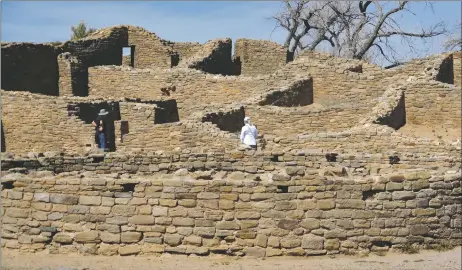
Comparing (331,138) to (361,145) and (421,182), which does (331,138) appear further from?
(421,182)

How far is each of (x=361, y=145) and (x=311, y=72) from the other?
6.71 meters

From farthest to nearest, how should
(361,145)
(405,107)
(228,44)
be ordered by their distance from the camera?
(228,44)
(405,107)
(361,145)

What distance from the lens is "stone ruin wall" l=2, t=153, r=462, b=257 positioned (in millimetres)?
8172

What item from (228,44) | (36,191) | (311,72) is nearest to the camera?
(36,191)

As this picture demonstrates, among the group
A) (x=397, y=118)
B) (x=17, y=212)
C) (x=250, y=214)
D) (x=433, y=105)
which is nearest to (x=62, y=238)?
(x=17, y=212)

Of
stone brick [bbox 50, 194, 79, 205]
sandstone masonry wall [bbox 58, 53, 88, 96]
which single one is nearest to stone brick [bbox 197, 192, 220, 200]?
stone brick [bbox 50, 194, 79, 205]

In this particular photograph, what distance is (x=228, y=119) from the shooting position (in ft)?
54.5

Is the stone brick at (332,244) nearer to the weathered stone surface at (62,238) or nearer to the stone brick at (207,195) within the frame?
the stone brick at (207,195)

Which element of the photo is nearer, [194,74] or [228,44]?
[194,74]

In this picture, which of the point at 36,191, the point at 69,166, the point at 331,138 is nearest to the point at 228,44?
the point at 331,138

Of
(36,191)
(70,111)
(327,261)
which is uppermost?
(70,111)

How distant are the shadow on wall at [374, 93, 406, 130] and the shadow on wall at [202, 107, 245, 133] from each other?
3.50 metres

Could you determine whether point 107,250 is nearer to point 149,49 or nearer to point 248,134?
point 248,134

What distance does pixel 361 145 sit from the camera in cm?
1420
